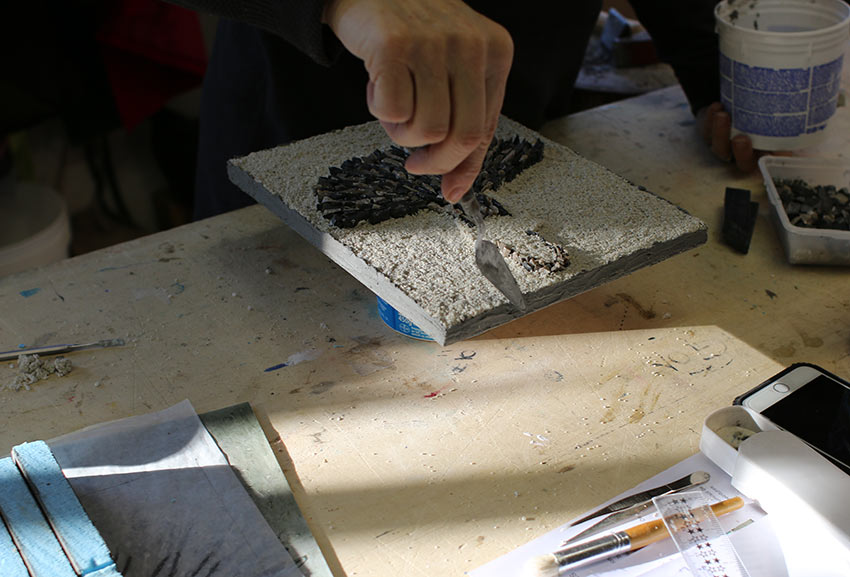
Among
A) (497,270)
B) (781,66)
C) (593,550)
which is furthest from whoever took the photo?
(781,66)

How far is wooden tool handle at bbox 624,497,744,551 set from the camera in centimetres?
71

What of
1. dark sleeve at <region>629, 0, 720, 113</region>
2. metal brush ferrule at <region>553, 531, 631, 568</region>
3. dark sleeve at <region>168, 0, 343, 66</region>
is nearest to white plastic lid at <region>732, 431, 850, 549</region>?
metal brush ferrule at <region>553, 531, 631, 568</region>

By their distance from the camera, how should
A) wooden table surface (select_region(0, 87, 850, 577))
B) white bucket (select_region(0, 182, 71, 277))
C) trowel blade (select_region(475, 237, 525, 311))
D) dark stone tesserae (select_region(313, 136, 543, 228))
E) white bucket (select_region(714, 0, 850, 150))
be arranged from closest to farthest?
1. wooden table surface (select_region(0, 87, 850, 577))
2. trowel blade (select_region(475, 237, 525, 311))
3. dark stone tesserae (select_region(313, 136, 543, 228))
4. white bucket (select_region(714, 0, 850, 150))
5. white bucket (select_region(0, 182, 71, 277))

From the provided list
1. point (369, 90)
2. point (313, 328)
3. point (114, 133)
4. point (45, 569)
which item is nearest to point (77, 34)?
point (114, 133)

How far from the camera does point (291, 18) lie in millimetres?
940

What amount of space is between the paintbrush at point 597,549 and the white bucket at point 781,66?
861 millimetres

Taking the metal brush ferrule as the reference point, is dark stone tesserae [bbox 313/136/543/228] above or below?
above

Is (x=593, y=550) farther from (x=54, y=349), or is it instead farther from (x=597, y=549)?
(x=54, y=349)

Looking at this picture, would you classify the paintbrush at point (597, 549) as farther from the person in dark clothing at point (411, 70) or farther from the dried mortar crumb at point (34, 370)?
the dried mortar crumb at point (34, 370)

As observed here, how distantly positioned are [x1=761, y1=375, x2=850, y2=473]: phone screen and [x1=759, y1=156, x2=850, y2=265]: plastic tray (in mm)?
328

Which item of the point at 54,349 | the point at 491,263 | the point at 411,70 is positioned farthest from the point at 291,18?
the point at 54,349

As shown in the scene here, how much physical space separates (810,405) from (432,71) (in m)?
0.52

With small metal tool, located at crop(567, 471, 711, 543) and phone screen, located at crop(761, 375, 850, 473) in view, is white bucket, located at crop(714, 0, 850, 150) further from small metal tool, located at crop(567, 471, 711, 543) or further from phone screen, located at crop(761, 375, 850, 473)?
small metal tool, located at crop(567, 471, 711, 543)

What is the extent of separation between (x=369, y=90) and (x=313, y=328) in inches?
14.6
